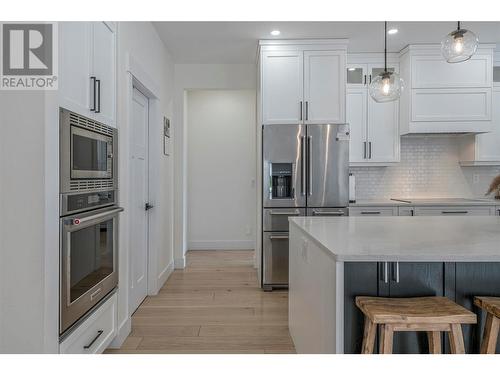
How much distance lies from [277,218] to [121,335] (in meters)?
1.94

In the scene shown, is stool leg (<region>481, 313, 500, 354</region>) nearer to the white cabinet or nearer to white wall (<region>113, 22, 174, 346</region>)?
white wall (<region>113, 22, 174, 346</region>)

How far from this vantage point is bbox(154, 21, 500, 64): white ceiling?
3.76m

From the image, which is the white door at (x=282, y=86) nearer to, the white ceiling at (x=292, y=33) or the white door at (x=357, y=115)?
the white ceiling at (x=292, y=33)

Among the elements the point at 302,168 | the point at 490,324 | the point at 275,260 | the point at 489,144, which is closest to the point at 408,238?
the point at 490,324

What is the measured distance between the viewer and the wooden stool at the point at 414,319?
4.74ft

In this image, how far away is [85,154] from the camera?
2.10m

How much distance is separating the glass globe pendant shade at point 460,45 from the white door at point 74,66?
2061 millimetres

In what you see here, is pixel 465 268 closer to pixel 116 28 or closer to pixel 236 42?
pixel 116 28

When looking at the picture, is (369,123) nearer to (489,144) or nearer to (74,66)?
(489,144)

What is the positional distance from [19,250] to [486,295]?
6.83 feet

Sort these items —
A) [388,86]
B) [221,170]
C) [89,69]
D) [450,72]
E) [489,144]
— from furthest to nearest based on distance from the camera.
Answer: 1. [221,170]
2. [489,144]
3. [450,72]
4. [388,86]
5. [89,69]

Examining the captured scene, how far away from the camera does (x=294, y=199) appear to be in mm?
4055

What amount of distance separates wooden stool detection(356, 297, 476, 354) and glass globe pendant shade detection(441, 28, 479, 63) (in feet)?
4.67

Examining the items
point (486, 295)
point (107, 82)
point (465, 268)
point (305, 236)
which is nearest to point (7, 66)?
point (107, 82)
